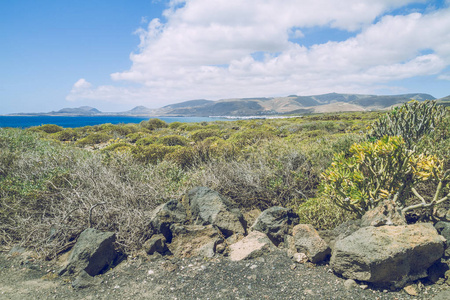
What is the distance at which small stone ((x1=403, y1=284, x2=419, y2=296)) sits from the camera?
3281mm

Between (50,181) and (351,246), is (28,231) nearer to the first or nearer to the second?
(50,181)

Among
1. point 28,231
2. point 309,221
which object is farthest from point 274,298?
point 28,231

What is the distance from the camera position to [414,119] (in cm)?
630

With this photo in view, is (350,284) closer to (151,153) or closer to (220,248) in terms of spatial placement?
(220,248)

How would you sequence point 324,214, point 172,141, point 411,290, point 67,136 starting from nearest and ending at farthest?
point 411,290 < point 324,214 < point 172,141 < point 67,136

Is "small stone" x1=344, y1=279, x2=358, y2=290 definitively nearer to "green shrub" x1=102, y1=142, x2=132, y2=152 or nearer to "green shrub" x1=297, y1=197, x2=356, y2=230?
"green shrub" x1=297, y1=197, x2=356, y2=230

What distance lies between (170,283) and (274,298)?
1.56 meters

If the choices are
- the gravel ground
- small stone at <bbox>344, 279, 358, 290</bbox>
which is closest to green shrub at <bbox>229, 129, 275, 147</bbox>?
the gravel ground

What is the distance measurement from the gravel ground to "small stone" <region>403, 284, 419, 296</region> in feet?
0.15

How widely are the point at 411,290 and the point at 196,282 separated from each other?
9.42 ft

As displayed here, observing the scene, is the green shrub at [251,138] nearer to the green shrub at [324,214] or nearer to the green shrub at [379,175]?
the green shrub at [324,214]

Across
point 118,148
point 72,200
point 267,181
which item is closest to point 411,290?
point 267,181

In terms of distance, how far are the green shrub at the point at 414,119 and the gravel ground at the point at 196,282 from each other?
403 centimetres

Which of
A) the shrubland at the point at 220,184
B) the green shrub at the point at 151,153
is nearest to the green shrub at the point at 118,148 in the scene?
the green shrub at the point at 151,153
